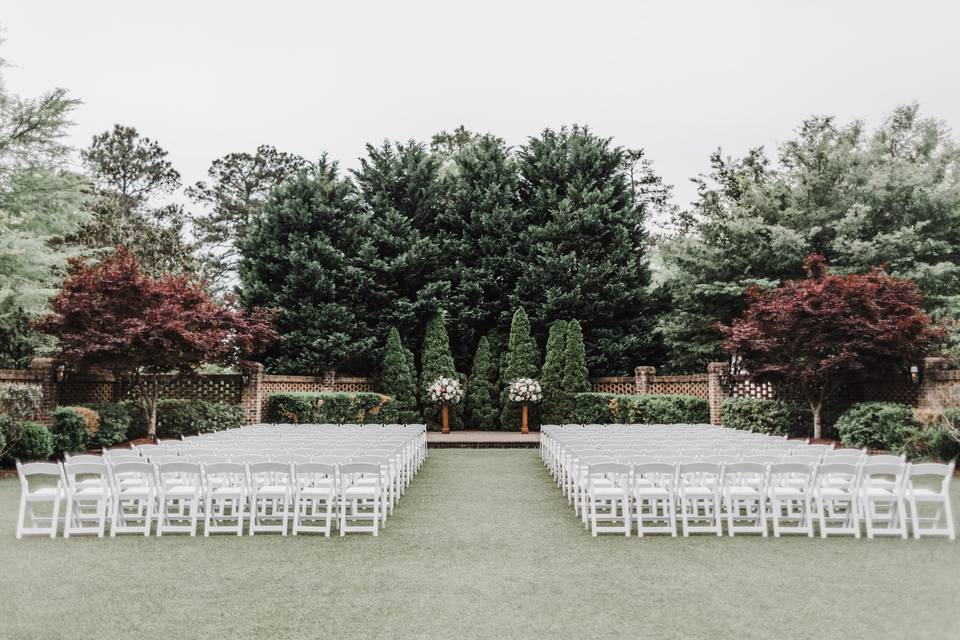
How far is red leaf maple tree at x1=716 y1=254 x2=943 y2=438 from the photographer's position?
1712cm

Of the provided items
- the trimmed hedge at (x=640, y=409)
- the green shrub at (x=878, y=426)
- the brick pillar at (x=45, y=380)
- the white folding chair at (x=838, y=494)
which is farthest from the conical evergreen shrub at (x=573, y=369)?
the white folding chair at (x=838, y=494)

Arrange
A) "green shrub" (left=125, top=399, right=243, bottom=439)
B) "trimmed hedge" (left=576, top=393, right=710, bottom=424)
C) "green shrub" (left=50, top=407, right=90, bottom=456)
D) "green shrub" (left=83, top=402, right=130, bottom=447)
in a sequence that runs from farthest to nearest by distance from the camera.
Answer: "trimmed hedge" (left=576, top=393, right=710, bottom=424)
"green shrub" (left=125, top=399, right=243, bottom=439)
"green shrub" (left=83, top=402, right=130, bottom=447)
"green shrub" (left=50, top=407, right=90, bottom=456)

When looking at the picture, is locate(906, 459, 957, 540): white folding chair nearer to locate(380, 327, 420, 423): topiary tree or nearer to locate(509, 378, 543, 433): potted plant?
locate(509, 378, 543, 433): potted plant

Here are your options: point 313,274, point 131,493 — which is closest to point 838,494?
point 131,493

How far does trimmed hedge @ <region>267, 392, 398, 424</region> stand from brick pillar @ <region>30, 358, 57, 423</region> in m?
5.98

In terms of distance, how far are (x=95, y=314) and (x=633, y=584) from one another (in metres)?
15.0

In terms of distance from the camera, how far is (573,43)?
16.8m

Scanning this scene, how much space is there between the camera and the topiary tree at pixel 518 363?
86.5 feet

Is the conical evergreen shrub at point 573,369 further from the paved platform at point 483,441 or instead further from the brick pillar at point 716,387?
the brick pillar at point 716,387

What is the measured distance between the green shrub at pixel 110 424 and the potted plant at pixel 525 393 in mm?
11553

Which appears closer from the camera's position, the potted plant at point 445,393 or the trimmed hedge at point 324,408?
the trimmed hedge at point 324,408

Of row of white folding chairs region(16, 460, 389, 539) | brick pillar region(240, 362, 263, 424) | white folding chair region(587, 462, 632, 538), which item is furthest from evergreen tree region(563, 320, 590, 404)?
row of white folding chairs region(16, 460, 389, 539)

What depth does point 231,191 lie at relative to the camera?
40000mm

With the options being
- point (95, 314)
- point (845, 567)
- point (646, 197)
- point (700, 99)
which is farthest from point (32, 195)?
point (646, 197)
